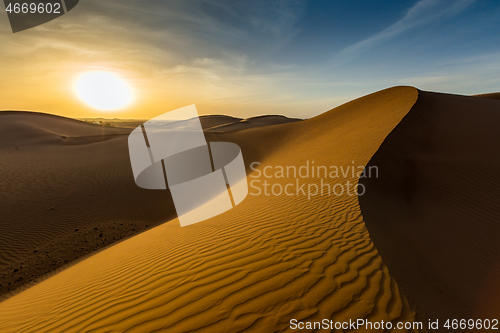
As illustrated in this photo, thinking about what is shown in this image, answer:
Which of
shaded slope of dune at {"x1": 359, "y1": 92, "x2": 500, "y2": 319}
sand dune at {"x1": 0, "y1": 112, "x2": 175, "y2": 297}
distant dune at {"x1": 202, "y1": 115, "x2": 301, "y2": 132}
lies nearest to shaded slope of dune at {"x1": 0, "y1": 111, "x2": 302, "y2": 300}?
sand dune at {"x1": 0, "y1": 112, "x2": 175, "y2": 297}

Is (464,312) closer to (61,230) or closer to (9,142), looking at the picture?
(61,230)

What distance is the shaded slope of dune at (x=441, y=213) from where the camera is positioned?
10.7ft

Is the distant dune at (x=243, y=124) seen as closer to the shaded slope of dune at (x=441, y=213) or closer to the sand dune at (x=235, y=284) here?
the shaded slope of dune at (x=441, y=213)

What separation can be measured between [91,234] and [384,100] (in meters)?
21.6

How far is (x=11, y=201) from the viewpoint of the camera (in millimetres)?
9328

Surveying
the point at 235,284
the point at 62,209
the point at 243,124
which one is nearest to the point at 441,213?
the point at 235,284

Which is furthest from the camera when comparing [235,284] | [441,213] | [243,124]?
[243,124]

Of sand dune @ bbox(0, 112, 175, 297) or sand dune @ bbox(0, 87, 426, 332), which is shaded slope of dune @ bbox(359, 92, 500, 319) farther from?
sand dune @ bbox(0, 112, 175, 297)

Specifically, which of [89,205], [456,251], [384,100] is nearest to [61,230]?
[89,205]

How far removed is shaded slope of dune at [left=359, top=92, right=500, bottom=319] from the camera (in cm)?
325

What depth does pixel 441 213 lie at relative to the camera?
5.43 meters

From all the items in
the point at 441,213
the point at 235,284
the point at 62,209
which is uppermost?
A: the point at 62,209

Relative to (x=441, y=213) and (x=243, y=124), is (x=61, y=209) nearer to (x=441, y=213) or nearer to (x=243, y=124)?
(x=441, y=213)

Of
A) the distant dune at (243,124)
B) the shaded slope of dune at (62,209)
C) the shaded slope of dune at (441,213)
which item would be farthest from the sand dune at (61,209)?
the distant dune at (243,124)
